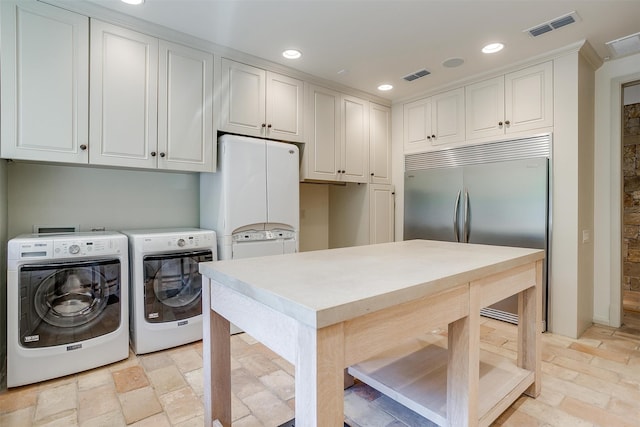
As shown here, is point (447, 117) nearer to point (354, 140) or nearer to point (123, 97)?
point (354, 140)

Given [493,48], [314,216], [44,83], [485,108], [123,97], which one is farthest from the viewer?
[314,216]

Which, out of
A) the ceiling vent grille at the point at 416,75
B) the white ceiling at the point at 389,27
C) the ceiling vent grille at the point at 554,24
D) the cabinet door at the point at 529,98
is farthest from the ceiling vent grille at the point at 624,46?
the ceiling vent grille at the point at 416,75

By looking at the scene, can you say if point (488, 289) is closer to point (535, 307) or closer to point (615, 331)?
point (535, 307)

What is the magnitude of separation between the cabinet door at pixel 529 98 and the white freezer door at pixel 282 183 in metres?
2.12

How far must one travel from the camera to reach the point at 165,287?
8.30 ft

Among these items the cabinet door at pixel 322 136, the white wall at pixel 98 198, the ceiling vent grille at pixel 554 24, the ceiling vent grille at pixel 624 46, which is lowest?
the white wall at pixel 98 198

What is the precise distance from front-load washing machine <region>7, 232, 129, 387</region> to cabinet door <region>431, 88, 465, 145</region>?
10.7 ft

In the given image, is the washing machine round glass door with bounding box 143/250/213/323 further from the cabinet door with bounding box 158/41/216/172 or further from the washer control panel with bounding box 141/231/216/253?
the cabinet door with bounding box 158/41/216/172

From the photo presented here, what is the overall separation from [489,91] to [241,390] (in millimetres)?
3448

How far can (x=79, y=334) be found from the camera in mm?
2156

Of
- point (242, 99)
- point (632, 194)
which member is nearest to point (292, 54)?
point (242, 99)

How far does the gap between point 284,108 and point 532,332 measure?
8.83 feet

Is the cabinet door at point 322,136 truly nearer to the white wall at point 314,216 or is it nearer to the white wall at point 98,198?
the white wall at point 314,216

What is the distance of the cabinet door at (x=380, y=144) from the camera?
4.00 meters
